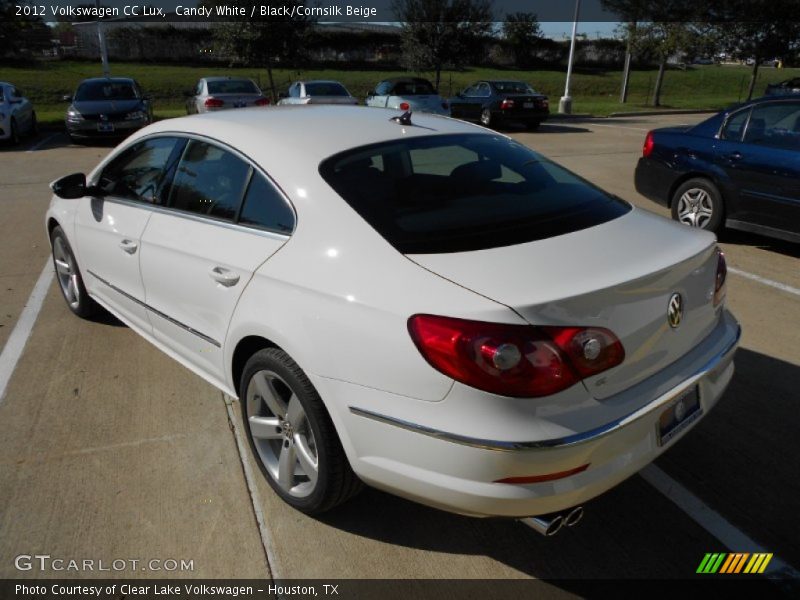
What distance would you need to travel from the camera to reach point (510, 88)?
62.8ft

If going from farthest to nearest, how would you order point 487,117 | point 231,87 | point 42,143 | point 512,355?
point 487,117
point 231,87
point 42,143
point 512,355

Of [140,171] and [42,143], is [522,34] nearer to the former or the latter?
[42,143]

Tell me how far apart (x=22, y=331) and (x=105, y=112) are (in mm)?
12040

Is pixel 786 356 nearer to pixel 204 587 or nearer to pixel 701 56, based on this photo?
pixel 204 587

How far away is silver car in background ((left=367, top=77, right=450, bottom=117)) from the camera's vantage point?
16.9 meters

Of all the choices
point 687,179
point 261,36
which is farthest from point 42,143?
point 687,179

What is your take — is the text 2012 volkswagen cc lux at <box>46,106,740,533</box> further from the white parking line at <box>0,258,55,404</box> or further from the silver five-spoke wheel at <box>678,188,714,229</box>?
the silver five-spoke wheel at <box>678,188,714,229</box>

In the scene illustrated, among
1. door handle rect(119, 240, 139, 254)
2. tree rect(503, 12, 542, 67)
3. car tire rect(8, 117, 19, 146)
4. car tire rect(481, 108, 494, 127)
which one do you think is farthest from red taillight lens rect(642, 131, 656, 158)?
tree rect(503, 12, 542, 67)

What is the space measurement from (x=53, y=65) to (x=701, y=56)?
119 feet

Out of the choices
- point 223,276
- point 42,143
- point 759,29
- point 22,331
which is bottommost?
point 42,143

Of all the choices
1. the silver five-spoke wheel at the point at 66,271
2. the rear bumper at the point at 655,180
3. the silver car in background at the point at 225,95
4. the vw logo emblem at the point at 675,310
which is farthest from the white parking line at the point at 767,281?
the silver car in background at the point at 225,95

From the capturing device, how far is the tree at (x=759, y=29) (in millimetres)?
25609

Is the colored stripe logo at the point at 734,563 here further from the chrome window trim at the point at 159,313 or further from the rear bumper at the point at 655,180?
the rear bumper at the point at 655,180

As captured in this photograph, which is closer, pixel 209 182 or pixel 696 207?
pixel 209 182
